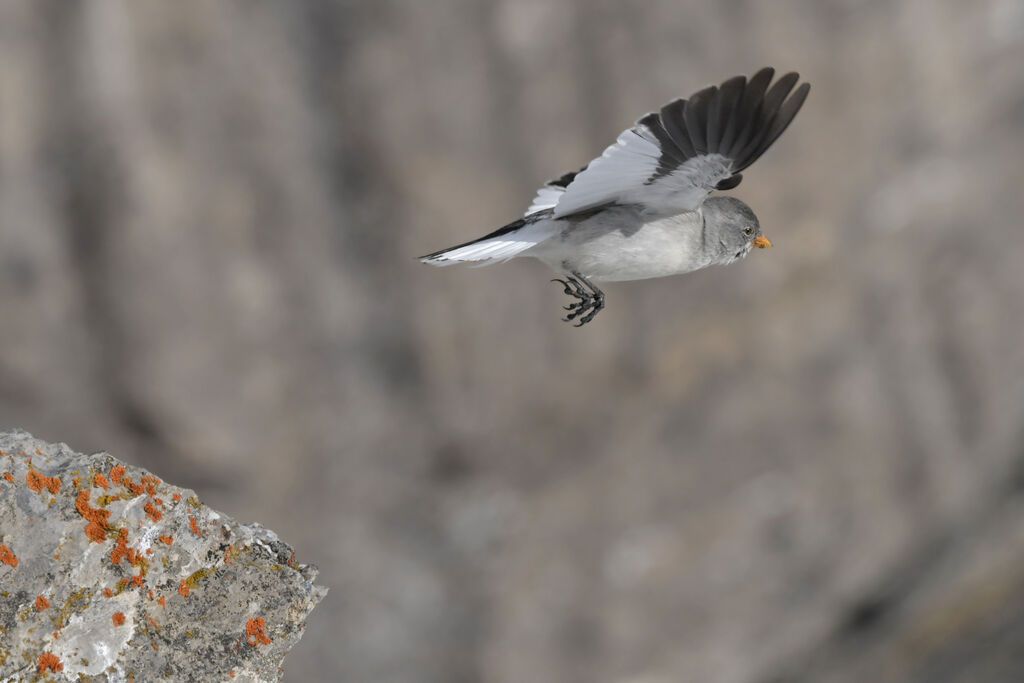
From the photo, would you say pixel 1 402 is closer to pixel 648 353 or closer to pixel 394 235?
pixel 394 235

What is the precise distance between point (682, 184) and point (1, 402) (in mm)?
8045

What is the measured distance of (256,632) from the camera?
12.4ft

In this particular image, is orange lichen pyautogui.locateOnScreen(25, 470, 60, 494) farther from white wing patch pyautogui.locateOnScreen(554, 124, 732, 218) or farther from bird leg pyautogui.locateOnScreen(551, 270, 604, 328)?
bird leg pyautogui.locateOnScreen(551, 270, 604, 328)

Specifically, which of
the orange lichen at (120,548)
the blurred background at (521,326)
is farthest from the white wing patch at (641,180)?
the blurred background at (521,326)

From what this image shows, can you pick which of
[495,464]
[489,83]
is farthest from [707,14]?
[495,464]

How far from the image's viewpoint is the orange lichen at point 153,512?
3.82m

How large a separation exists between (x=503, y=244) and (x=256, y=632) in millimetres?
2234

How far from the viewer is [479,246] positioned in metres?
5.20

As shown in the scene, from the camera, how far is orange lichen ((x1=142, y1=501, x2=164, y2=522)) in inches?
150

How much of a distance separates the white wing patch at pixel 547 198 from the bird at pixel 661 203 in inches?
2.2

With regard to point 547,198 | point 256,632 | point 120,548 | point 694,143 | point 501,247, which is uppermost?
point 547,198

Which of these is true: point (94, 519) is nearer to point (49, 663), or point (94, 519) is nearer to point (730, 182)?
point (49, 663)

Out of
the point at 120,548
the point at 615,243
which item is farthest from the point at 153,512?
the point at 615,243

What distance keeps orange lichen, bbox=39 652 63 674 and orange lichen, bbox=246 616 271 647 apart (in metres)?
0.60
